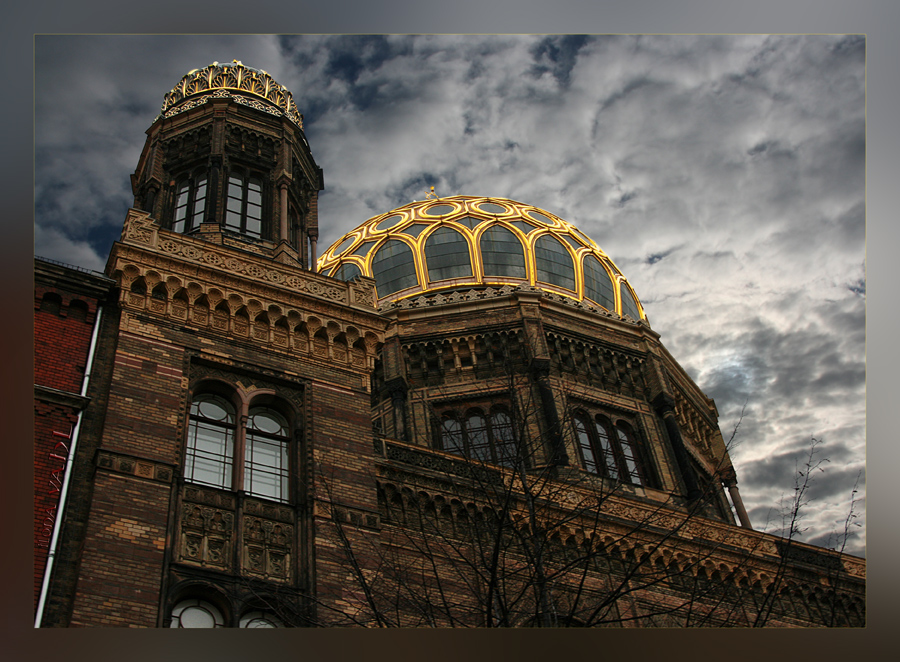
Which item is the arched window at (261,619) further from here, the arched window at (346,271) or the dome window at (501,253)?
the arched window at (346,271)

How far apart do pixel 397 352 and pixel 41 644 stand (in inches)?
784

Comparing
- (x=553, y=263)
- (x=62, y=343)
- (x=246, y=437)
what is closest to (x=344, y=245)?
(x=553, y=263)

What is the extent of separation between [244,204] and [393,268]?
36.9ft

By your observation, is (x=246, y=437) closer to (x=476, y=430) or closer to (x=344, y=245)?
(x=476, y=430)

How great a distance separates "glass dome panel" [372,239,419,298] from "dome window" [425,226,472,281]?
1.95 ft

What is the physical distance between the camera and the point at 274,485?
18438 mm

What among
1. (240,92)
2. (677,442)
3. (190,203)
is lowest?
(677,442)

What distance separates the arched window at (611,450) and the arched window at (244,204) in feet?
34.2

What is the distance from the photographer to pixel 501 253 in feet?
117

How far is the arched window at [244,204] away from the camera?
2423 centimetres

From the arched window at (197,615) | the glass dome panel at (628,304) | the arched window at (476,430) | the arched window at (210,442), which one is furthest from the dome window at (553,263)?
the arched window at (197,615)

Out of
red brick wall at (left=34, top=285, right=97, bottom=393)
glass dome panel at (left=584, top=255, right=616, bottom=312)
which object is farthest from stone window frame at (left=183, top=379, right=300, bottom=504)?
glass dome panel at (left=584, top=255, right=616, bottom=312)

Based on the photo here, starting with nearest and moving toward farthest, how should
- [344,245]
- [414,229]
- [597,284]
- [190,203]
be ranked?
[190,203], [597,284], [414,229], [344,245]
